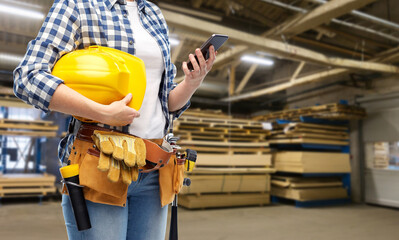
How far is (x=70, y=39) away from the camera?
98 cm

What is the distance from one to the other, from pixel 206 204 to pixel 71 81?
253 inches

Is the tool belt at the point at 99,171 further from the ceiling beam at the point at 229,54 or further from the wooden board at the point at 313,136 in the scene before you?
the wooden board at the point at 313,136

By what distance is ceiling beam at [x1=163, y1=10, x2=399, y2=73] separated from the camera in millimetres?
5323

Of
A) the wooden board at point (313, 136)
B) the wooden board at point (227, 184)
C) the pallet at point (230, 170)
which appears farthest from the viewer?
the wooden board at point (313, 136)

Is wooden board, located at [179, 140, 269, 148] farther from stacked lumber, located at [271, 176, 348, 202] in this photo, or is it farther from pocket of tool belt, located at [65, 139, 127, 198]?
pocket of tool belt, located at [65, 139, 127, 198]

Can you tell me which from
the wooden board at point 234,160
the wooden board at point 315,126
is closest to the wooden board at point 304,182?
the wooden board at point 234,160

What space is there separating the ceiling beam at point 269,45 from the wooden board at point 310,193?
3.09 meters

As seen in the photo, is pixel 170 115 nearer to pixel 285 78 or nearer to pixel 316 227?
pixel 316 227

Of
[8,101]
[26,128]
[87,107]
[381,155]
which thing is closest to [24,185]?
[26,128]

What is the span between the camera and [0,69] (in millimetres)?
6219

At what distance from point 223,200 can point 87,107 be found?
6.62 meters

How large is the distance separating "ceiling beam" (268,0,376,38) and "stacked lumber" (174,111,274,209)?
93.3 inches

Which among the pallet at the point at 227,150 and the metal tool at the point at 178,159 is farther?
the pallet at the point at 227,150

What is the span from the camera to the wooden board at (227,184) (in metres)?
6.88
